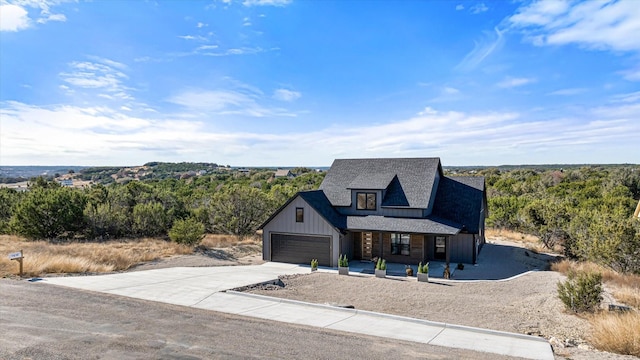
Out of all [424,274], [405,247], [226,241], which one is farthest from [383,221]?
[226,241]

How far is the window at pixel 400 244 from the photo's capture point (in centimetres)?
2359

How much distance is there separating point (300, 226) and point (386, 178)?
21.2ft

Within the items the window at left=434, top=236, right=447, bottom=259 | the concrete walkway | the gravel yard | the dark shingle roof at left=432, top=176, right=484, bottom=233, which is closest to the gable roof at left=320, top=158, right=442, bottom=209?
the dark shingle roof at left=432, top=176, right=484, bottom=233

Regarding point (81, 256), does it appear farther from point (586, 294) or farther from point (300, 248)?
point (586, 294)

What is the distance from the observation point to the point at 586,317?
1188 cm

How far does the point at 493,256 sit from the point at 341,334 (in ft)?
63.3

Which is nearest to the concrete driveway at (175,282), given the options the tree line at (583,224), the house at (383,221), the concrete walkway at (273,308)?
the concrete walkway at (273,308)

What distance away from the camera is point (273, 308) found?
13.2m

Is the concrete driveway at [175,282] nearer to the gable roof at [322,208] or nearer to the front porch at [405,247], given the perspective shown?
the gable roof at [322,208]

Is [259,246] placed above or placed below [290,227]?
below

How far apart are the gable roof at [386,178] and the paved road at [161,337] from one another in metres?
14.8

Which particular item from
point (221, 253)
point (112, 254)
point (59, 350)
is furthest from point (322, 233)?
point (59, 350)

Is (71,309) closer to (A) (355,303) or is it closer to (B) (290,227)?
(A) (355,303)

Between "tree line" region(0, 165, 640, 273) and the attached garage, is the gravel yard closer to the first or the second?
the attached garage
